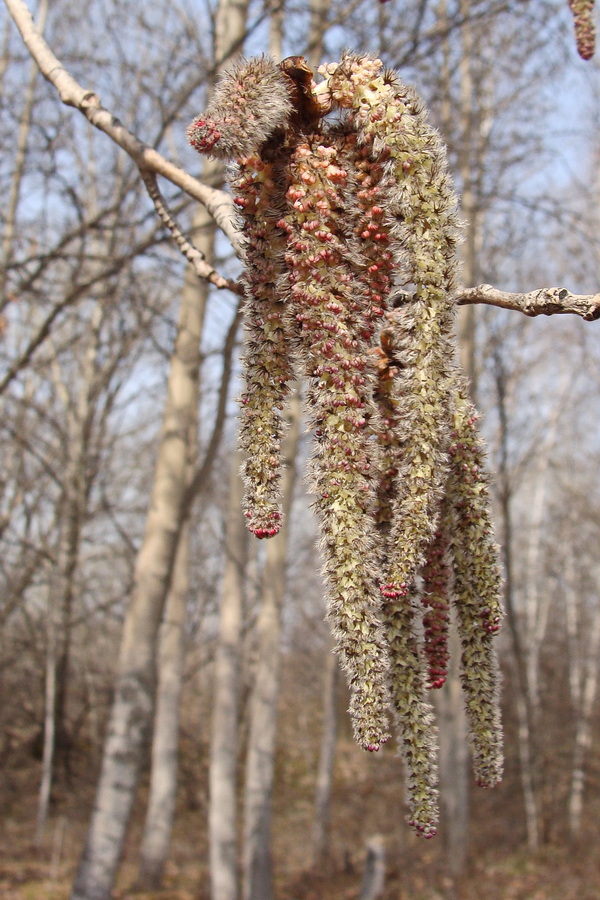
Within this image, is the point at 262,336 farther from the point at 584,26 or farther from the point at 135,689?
the point at 135,689

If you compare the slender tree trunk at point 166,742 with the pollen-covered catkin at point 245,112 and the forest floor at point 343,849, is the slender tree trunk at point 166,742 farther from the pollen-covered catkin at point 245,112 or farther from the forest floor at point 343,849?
the pollen-covered catkin at point 245,112

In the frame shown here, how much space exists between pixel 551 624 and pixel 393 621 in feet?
68.9

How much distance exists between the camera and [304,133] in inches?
45.3

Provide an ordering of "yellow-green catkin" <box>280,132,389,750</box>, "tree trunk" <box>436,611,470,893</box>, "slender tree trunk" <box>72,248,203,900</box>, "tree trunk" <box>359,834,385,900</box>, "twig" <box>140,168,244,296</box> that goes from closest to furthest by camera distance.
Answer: "yellow-green catkin" <box>280,132,389,750</box>, "twig" <box>140,168,244,296</box>, "slender tree trunk" <box>72,248,203,900</box>, "tree trunk" <box>359,834,385,900</box>, "tree trunk" <box>436,611,470,893</box>

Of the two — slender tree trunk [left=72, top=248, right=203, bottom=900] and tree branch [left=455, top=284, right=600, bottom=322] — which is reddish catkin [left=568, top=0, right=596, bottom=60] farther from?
slender tree trunk [left=72, top=248, right=203, bottom=900]

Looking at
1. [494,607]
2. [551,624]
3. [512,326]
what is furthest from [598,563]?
[494,607]

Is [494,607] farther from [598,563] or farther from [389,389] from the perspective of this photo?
[598,563]

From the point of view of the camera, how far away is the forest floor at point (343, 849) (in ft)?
34.7

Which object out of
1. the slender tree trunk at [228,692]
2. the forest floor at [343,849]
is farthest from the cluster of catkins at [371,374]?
the forest floor at [343,849]

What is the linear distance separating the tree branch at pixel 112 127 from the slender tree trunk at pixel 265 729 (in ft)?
19.2

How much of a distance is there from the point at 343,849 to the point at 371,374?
1418cm

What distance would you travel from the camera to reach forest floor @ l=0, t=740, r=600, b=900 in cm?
1058

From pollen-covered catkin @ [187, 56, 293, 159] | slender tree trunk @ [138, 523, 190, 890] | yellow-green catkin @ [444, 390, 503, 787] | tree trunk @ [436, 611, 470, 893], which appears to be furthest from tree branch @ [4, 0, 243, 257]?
slender tree trunk @ [138, 523, 190, 890]

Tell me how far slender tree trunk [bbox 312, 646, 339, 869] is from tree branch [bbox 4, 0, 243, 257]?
1087 cm
